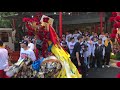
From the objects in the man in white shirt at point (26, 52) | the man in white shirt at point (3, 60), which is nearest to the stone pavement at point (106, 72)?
the man in white shirt at point (26, 52)

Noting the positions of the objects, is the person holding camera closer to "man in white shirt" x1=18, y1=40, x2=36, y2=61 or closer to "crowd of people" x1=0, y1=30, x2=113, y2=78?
"crowd of people" x1=0, y1=30, x2=113, y2=78

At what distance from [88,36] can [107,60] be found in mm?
708

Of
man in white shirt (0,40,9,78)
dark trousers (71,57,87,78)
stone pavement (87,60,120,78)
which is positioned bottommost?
stone pavement (87,60,120,78)

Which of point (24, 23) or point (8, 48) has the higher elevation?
point (24, 23)

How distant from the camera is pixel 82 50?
679 cm

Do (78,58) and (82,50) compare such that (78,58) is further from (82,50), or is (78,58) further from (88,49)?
(88,49)

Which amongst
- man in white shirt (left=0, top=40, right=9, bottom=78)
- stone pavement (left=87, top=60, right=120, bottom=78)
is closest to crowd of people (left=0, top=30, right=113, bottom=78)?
man in white shirt (left=0, top=40, right=9, bottom=78)

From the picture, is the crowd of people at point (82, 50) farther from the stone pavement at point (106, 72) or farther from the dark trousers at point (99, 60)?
the stone pavement at point (106, 72)

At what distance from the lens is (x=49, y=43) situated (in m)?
5.80

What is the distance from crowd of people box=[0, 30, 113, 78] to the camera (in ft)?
19.0
